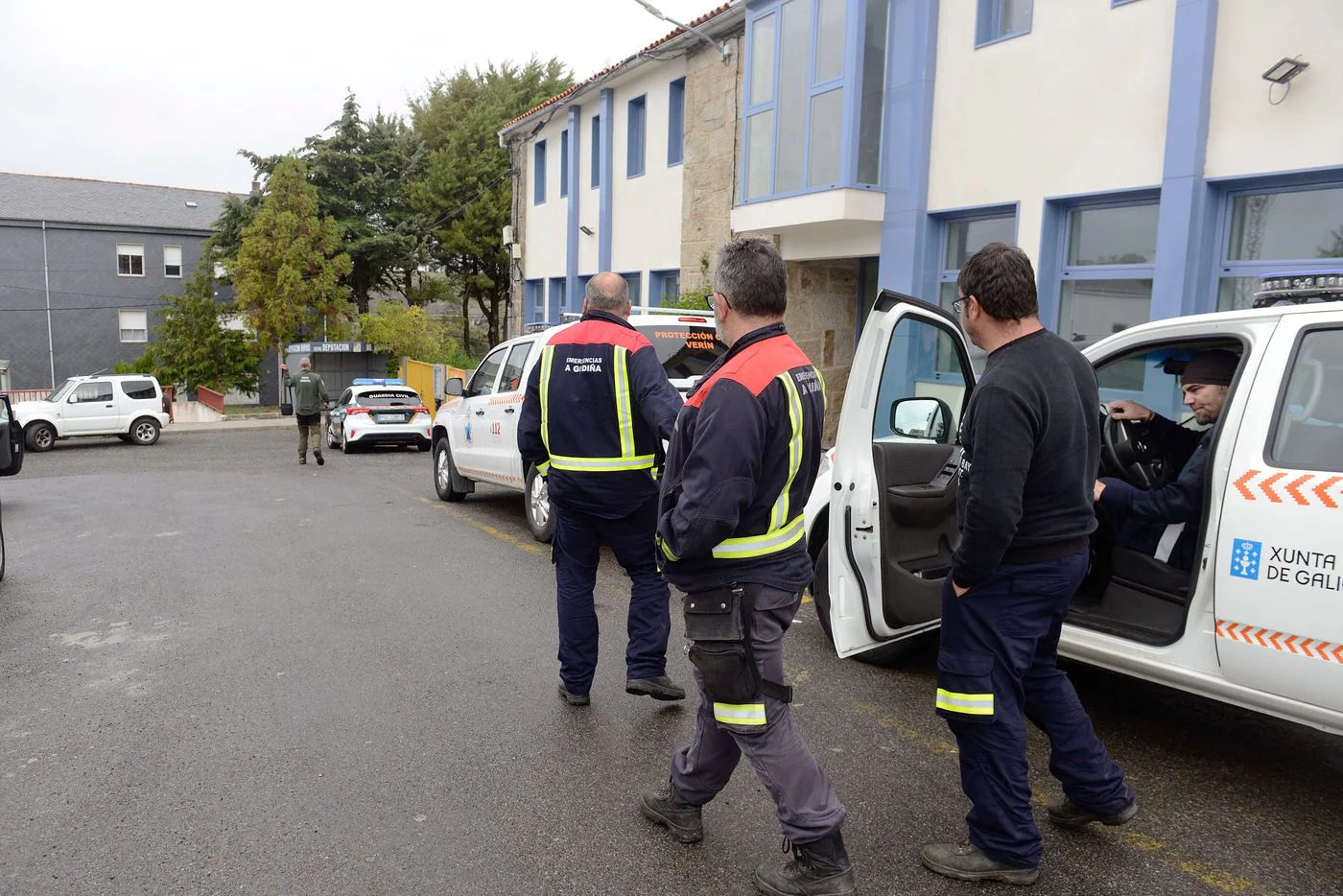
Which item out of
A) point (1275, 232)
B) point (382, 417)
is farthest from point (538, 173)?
point (1275, 232)

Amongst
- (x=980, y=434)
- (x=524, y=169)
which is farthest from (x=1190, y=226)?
(x=524, y=169)

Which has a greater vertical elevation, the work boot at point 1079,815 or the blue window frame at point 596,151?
the blue window frame at point 596,151

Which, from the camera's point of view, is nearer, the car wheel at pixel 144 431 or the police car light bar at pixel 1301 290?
the police car light bar at pixel 1301 290

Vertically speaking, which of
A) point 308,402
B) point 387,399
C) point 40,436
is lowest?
point 40,436

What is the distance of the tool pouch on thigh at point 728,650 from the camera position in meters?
2.93

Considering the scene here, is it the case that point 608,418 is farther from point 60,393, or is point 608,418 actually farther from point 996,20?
point 60,393

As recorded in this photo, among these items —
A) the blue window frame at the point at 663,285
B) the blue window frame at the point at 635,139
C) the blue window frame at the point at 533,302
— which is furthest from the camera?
the blue window frame at the point at 533,302

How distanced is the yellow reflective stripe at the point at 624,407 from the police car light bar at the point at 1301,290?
2629 mm

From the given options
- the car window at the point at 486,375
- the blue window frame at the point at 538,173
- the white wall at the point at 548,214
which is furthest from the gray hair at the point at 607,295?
the blue window frame at the point at 538,173

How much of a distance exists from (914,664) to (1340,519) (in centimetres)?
245

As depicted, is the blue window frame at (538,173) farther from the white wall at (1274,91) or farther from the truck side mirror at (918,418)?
the truck side mirror at (918,418)

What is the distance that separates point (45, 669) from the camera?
5180mm

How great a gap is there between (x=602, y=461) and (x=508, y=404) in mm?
4980

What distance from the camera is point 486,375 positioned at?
Result: 1006 cm
